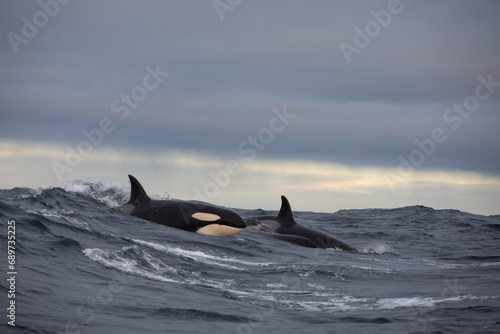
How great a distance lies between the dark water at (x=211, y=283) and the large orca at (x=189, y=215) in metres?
0.46

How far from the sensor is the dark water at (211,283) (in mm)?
10492

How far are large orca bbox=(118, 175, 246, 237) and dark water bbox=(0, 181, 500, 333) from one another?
46 cm

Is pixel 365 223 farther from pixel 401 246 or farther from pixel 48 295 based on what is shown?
pixel 48 295

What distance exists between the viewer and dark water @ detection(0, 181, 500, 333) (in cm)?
1049

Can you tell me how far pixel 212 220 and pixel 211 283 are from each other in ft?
20.7

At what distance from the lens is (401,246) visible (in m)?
26.5

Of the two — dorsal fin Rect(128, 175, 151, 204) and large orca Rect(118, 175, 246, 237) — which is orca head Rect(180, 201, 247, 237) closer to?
large orca Rect(118, 175, 246, 237)

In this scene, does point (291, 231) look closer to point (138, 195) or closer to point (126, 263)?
point (138, 195)

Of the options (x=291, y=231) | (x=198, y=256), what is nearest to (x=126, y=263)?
(x=198, y=256)

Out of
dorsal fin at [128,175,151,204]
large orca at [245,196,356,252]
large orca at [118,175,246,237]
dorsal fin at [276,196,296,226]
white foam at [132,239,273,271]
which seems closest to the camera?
white foam at [132,239,273,271]

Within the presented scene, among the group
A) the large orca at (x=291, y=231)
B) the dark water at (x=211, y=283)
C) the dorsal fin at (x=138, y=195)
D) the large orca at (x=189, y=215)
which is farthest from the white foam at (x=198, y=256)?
the large orca at (x=291, y=231)

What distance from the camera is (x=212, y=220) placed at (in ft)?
65.7

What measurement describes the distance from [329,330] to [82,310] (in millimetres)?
3814

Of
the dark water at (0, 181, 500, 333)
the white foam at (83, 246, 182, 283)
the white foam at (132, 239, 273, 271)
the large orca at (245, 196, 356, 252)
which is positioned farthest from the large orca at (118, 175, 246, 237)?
the white foam at (83, 246, 182, 283)
